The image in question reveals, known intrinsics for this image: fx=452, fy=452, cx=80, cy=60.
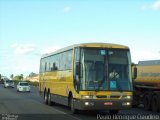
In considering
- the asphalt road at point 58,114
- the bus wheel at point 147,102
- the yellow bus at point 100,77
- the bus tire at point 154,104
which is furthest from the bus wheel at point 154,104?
the yellow bus at point 100,77

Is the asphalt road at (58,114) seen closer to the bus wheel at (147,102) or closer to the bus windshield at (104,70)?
the bus wheel at (147,102)

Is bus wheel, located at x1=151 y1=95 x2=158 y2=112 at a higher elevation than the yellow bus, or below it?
below

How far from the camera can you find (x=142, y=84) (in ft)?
94.9

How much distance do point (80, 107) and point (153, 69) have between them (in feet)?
26.4

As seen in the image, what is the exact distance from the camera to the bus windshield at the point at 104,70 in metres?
20.5

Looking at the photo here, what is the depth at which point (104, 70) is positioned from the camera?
20.7 m

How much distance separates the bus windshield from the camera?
67.4ft

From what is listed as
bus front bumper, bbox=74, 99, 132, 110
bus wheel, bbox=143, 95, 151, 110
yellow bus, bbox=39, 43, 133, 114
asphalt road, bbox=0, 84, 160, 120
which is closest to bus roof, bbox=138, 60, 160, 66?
bus wheel, bbox=143, 95, 151, 110

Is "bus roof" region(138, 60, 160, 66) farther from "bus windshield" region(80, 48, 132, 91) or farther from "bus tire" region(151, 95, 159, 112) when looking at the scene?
"bus windshield" region(80, 48, 132, 91)

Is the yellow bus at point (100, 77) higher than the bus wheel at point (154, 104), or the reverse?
the yellow bus at point (100, 77)

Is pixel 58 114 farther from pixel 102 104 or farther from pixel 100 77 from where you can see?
pixel 100 77

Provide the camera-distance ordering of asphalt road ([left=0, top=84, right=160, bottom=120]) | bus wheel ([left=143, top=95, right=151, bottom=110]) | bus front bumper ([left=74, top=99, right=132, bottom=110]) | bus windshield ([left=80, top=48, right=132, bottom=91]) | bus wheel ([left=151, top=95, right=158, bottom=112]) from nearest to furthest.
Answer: asphalt road ([left=0, top=84, right=160, bottom=120]) < bus front bumper ([left=74, top=99, right=132, bottom=110]) < bus windshield ([left=80, top=48, right=132, bottom=91]) < bus wheel ([left=151, top=95, right=158, bottom=112]) < bus wheel ([left=143, top=95, right=151, bottom=110])

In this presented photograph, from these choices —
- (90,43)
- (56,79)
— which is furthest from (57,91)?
(90,43)

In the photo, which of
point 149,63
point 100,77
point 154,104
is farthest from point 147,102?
point 100,77
